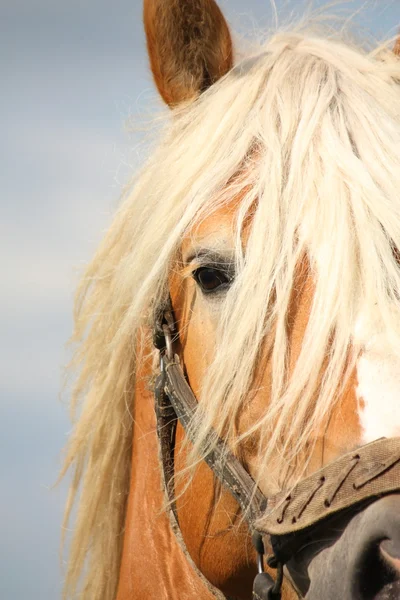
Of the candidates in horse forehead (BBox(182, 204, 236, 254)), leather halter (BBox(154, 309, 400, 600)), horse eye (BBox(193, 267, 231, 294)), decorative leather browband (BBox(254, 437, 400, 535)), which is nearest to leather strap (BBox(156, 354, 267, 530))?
leather halter (BBox(154, 309, 400, 600))

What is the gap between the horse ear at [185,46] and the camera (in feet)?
8.30

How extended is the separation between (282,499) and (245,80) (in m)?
1.34

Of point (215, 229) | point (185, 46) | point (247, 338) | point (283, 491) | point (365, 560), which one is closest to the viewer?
point (365, 560)

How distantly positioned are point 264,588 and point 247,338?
23.7 inches

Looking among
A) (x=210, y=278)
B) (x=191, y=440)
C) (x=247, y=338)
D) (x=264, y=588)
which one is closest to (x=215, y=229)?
(x=210, y=278)

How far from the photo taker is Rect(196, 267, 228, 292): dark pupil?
7.00ft

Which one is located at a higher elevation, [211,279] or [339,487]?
[211,279]

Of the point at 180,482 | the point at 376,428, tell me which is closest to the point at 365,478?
the point at 376,428

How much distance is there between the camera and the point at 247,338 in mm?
1997

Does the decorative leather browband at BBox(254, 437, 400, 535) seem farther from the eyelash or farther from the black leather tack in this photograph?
the eyelash

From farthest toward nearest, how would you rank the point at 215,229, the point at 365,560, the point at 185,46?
the point at 185,46
the point at 215,229
the point at 365,560

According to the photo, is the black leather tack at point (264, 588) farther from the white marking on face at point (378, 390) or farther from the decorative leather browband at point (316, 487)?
the white marking on face at point (378, 390)

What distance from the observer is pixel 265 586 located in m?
1.92

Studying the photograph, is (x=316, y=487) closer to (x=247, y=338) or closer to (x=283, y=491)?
(x=283, y=491)
